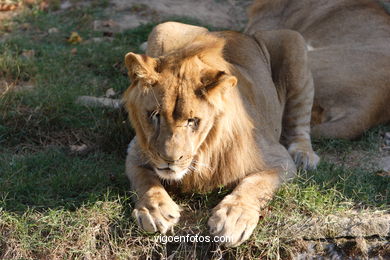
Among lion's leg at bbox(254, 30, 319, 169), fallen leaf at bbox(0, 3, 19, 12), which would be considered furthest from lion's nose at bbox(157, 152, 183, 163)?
fallen leaf at bbox(0, 3, 19, 12)

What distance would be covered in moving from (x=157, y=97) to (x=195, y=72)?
0.92ft

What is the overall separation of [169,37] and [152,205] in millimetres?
1764

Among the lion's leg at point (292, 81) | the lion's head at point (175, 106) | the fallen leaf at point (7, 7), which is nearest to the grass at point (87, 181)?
the lion's leg at point (292, 81)

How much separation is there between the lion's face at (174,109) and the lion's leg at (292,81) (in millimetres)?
1680

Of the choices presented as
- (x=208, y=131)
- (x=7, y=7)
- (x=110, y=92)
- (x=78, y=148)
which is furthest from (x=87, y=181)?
(x=7, y=7)

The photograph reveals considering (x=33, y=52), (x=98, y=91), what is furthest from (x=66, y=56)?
(x=98, y=91)

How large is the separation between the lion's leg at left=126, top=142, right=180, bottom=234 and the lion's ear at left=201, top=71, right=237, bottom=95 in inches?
27.9

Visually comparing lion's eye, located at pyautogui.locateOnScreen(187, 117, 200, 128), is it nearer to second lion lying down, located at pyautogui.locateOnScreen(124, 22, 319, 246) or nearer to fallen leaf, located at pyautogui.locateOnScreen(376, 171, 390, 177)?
second lion lying down, located at pyautogui.locateOnScreen(124, 22, 319, 246)

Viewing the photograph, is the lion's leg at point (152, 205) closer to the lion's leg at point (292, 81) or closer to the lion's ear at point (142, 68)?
the lion's ear at point (142, 68)

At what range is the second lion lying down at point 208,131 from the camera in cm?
372

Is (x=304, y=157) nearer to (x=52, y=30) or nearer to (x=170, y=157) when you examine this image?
(x=170, y=157)

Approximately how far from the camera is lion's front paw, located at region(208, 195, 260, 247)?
3.73 meters

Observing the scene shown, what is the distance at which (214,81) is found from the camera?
3760 mm

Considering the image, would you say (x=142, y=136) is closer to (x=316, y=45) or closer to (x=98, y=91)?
(x=98, y=91)
